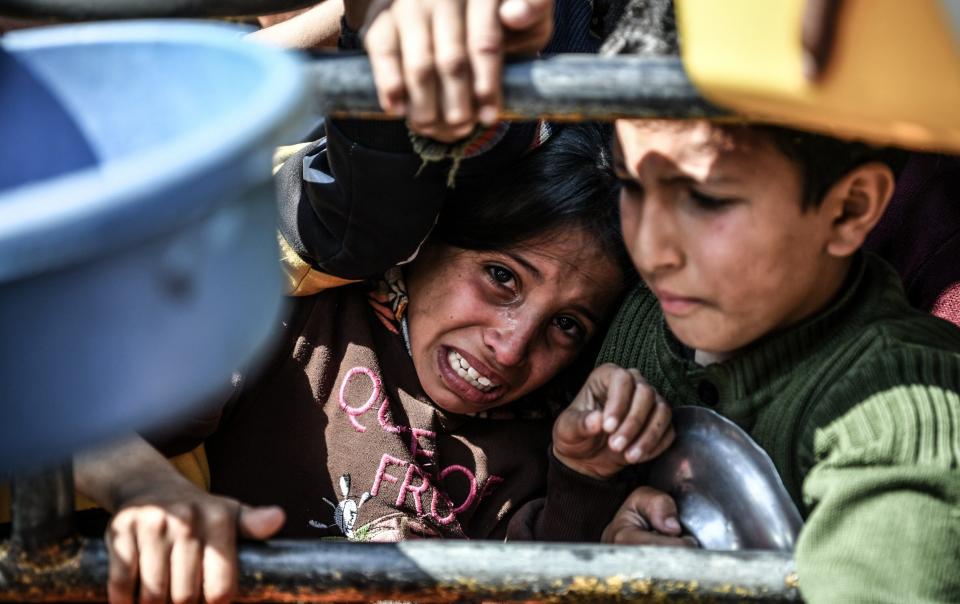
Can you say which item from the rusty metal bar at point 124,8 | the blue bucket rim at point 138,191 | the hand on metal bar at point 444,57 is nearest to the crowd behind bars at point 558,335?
the hand on metal bar at point 444,57

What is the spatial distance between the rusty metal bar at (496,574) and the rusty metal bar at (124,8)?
46 centimetres

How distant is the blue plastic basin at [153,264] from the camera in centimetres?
49

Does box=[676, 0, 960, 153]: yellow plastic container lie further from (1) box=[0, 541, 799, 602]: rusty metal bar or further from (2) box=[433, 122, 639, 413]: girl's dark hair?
(2) box=[433, 122, 639, 413]: girl's dark hair

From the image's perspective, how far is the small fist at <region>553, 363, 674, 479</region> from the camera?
1.27 m

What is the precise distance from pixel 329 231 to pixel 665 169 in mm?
563

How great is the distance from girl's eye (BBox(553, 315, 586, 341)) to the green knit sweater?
209 mm

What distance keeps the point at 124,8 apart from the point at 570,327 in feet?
2.98

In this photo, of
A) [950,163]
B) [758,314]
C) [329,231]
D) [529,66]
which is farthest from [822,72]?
[950,163]

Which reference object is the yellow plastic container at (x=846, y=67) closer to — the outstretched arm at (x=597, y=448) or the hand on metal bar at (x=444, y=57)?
the hand on metal bar at (x=444, y=57)

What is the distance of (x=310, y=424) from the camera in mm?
1621

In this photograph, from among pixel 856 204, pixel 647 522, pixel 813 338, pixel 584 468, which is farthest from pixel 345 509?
pixel 856 204

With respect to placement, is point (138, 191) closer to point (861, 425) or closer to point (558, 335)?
point (861, 425)

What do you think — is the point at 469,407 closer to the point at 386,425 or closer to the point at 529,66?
the point at 386,425

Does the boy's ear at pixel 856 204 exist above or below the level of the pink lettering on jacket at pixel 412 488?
above
